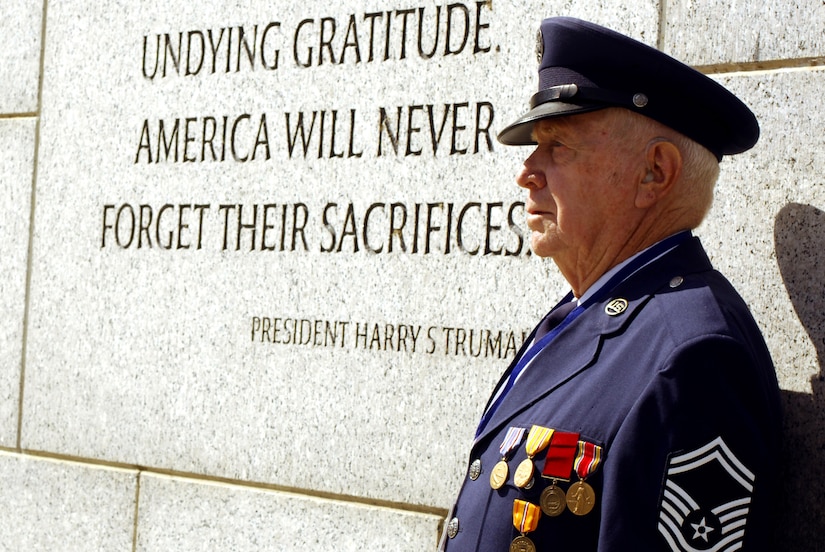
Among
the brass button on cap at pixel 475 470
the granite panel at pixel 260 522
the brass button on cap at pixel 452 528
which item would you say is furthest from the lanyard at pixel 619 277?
the granite panel at pixel 260 522

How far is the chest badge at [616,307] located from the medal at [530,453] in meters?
0.30

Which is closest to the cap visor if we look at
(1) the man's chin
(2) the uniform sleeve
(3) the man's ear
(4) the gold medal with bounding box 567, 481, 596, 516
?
(3) the man's ear

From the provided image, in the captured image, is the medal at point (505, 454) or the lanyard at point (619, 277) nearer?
the medal at point (505, 454)

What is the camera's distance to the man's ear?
8.77 ft

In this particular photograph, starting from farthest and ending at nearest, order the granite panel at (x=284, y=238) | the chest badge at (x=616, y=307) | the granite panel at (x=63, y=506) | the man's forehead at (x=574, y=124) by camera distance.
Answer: the granite panel at (x=63, y=506), the granite panel at (x=284, y=238), the man's forehead at (x=574, y=124), the chest badge at (x=616, y=307)

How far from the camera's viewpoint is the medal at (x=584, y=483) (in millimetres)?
2391

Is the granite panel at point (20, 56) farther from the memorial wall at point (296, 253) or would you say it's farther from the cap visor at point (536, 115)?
the cap visor at point (536, 115)

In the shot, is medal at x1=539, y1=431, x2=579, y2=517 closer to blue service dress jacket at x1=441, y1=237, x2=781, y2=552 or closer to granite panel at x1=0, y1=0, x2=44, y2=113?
blue service dress jacket at x1=441, y1=237, x2=781, y2=552

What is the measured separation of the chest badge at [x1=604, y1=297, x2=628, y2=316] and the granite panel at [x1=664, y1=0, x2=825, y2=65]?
103 centimetres

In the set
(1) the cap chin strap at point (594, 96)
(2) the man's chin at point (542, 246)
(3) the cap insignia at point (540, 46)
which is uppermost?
(3) the cap insignia at point (540, 46)

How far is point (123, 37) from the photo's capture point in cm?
473

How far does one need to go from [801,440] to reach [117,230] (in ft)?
9.12

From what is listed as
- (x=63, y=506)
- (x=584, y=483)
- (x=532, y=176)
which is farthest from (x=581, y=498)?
(x=63, y=506)

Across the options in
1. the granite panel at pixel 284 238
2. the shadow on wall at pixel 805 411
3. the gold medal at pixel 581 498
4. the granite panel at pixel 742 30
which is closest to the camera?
the gold medal at pixel 581 498
